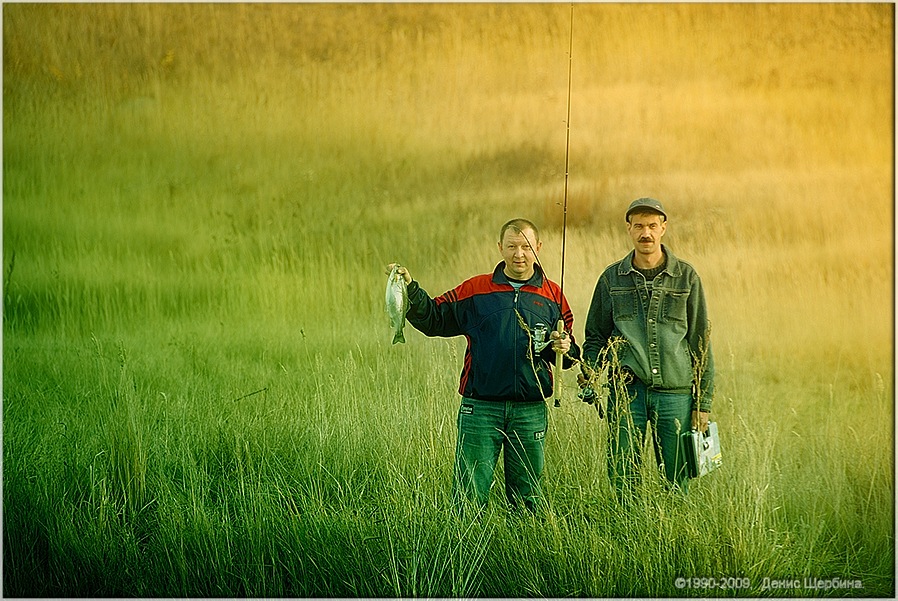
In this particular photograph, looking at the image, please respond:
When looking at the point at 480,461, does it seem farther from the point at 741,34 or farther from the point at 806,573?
the point at 741,34

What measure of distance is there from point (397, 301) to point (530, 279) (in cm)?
67

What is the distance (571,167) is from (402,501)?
73.8 inches

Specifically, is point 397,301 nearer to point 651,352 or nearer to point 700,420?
point 651,352

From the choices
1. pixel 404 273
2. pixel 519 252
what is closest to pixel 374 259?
pixel 404 273

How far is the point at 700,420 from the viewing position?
530 cm

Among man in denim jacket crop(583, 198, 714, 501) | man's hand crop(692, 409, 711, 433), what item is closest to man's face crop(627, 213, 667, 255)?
man in denim jacket crop(583, 198, 714, 501)

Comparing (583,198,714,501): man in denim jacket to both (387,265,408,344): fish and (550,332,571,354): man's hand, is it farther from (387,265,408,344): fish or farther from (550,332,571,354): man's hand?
(387,265,408,344): fish

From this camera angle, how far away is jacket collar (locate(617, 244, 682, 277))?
537 centimetres

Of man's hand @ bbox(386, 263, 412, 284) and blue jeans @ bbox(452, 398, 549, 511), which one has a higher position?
man's hand @ bbox(386, 263, 412, 284)

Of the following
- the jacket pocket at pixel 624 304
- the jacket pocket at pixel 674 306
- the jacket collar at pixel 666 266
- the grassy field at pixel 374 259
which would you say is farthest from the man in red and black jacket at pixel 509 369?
the jacket pocket at pixel 674 306

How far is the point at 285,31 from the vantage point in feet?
18.4

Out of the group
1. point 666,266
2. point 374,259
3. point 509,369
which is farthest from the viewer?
point 374,259

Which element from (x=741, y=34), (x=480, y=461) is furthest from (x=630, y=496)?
(x=741, y=34)

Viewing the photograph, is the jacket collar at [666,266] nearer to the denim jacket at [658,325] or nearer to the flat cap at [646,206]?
the denim jacket at [658,325]
